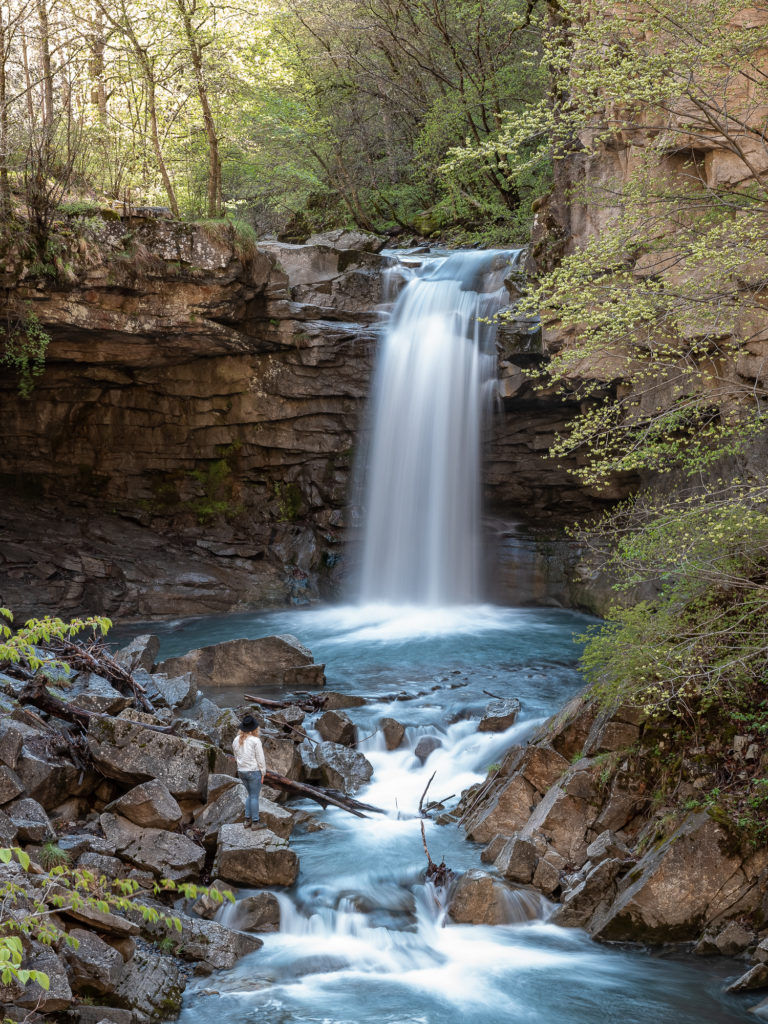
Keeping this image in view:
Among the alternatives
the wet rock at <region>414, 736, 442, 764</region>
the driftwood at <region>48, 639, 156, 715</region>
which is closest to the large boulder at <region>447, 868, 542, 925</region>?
the wet rock at <region>414, 736, 442, 764</region>

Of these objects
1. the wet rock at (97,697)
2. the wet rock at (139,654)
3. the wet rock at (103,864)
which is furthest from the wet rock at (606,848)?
the wet rock at (139,654)

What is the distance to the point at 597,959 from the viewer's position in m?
6.27

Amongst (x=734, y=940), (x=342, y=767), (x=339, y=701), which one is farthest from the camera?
(x=339, y=701)

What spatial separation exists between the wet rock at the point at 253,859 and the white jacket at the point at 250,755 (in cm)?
60

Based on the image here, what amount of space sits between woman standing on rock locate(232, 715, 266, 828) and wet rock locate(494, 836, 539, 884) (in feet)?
7.70

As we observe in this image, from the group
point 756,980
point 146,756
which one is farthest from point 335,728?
point 756,980

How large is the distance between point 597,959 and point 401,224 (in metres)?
23.7

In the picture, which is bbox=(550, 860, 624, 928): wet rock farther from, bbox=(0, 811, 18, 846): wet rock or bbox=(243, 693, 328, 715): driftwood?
bbox=(243, 693, 328, 715): driftwood

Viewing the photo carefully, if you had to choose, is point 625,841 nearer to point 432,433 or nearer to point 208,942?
point 208,942

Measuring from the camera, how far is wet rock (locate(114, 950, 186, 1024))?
17.7 ft

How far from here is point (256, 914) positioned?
22.2ft

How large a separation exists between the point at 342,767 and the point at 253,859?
2.58m

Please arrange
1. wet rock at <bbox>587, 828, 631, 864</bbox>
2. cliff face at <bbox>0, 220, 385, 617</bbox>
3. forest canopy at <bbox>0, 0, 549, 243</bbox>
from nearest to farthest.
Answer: wet rock at <bbox>587, 828, 631, 864</bbox> → forest canopy at <bbox>0, 0, 549, 243</bbox> → cliff face at <bbox>0, 220, 385, 617</bbox>

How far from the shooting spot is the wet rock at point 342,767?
948cm
